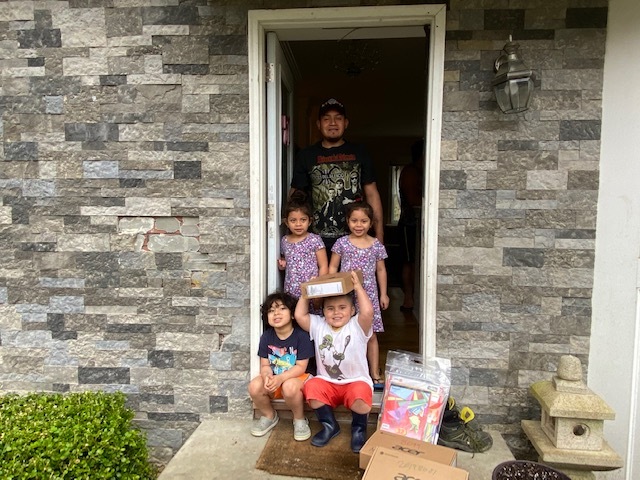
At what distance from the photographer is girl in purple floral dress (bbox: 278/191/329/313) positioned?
8.28ft

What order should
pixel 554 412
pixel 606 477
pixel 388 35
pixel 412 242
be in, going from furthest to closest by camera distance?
pixel 412 242 < pixel 388 35 < pixel 606 477 < pixel 554 412

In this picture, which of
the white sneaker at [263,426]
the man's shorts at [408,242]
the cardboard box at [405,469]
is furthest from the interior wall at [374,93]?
the cardboard box at [405,469]

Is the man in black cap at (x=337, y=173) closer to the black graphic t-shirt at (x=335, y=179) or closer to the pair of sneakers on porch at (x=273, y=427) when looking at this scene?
the black graphic t-shirt at (x=335, y=179)

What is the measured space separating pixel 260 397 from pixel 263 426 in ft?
0.56

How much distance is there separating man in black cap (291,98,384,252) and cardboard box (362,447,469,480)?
126 cm

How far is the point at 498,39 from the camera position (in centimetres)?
229

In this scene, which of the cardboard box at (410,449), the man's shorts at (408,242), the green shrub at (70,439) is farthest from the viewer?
the man's shorts at (408,242)

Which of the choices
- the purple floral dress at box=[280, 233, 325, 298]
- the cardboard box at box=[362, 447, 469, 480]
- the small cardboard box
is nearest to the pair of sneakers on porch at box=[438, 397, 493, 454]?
the cardboard box at box=[362, 447, 469, 480]

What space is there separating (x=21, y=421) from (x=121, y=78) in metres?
1.82

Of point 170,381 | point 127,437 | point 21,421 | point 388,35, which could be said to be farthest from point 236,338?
point 388,35

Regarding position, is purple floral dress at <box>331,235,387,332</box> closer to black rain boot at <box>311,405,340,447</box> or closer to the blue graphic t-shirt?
the blue graphic t-shirt

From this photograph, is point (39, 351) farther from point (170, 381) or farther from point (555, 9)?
point (555, 9)

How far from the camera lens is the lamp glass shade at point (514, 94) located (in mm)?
2143

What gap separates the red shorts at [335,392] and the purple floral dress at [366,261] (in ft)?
1.30
